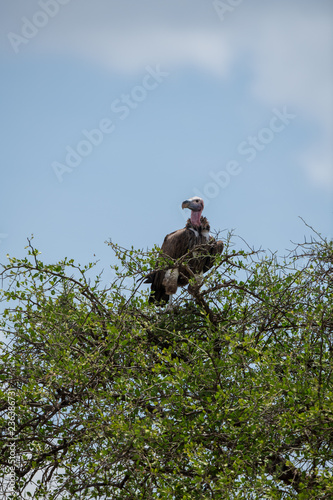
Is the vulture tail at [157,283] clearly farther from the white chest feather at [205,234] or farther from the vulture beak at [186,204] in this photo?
the vulture beak at [186,204]

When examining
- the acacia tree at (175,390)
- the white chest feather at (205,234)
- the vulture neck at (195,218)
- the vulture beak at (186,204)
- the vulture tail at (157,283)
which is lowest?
the acacia tree at (175,390)

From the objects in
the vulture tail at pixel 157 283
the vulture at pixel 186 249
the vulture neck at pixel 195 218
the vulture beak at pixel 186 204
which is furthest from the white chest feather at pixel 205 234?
the vulture tail at pixel 157 283

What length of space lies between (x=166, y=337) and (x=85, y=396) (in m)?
0.89

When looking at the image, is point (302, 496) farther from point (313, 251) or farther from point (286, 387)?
point (313, 251)

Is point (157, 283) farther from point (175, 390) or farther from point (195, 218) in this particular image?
point (175, 390)

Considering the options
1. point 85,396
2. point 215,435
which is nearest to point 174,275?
point 85,396

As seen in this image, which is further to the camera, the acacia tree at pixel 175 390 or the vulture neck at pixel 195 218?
the vulture neck at pixel 195 218

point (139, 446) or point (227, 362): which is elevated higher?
point (227, 362)

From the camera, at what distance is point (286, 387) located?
419 cm

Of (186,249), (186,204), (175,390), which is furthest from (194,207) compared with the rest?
(175,390)

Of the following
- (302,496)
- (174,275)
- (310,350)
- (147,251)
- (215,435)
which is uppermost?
(174,275)

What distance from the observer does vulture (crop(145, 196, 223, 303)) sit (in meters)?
7.41

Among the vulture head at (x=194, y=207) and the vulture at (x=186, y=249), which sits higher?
the vulture head at (x=194, y=207)

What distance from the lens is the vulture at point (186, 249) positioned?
7410 mm
